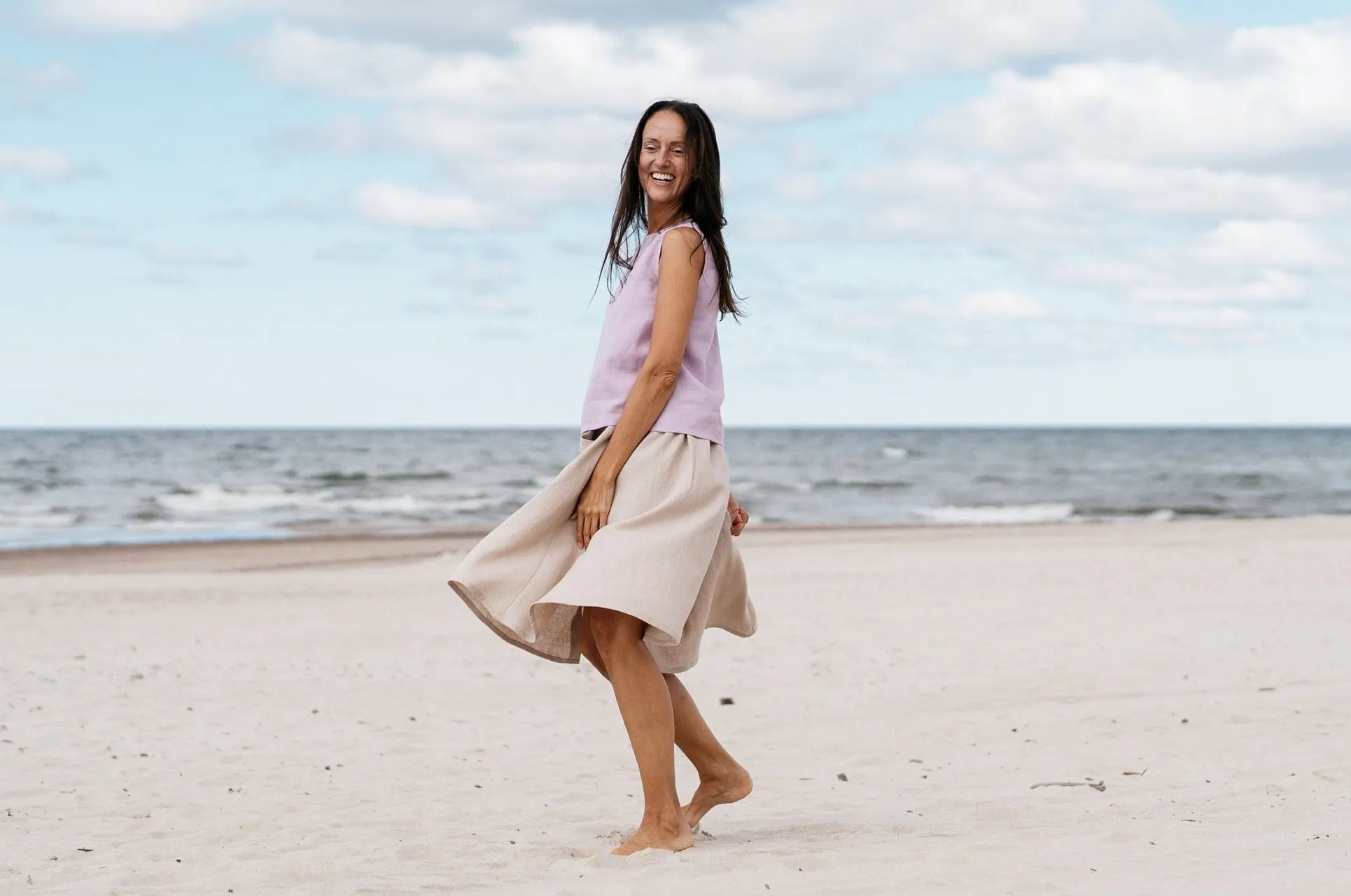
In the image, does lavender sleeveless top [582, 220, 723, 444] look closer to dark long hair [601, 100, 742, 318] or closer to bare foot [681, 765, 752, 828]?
dark long hair [601, 100, 742, 318]

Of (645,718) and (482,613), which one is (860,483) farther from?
(482,613)

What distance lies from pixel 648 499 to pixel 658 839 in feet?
2.91

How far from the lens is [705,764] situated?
11.6 ft

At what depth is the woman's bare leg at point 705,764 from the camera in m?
→ 3.49

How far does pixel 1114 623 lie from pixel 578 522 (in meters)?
6.26

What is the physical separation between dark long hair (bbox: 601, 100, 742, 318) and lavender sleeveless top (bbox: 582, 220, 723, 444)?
28 mm

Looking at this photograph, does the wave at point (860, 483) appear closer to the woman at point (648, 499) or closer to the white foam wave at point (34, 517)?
the white foam wave at point (34, 517)

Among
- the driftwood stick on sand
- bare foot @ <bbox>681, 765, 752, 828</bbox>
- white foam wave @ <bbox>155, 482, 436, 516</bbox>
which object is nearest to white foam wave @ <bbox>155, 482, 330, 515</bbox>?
white foam wave @ <bbox>155, 482, 436, 516</bbox>

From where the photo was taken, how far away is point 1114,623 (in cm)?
851

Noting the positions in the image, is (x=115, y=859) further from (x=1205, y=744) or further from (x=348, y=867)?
(x=1205, y=744)

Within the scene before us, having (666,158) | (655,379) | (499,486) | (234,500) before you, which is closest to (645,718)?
(655,379)

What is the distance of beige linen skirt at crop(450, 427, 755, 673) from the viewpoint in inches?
118

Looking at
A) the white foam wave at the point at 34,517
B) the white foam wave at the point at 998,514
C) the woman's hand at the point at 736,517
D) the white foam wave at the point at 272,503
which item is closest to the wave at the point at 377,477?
the white foam wave at the point at 272,503

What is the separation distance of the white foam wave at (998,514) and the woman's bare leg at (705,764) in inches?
742
